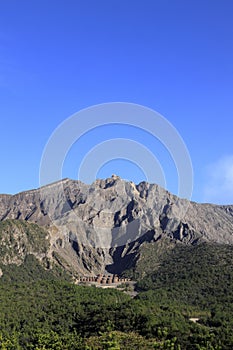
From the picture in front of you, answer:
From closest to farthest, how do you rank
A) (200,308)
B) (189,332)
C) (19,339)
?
(189,332)
(19,339)
(200,308)

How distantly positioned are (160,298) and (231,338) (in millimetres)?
87068

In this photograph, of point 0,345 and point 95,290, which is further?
point 95,290

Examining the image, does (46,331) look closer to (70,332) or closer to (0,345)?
(70,332)

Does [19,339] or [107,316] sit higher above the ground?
[107,316]

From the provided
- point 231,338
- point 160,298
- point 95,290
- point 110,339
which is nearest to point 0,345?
point 110,339

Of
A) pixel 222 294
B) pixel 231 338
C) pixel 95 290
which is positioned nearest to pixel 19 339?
pixel 231 338

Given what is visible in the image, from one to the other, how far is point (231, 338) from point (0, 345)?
5044cm

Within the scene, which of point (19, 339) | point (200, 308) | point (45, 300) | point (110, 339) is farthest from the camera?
point (200, 308)

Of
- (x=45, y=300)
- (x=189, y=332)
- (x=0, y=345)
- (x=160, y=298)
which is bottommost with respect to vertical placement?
(x=0, y=345)

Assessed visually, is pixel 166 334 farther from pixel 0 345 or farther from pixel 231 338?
pixel 0 345

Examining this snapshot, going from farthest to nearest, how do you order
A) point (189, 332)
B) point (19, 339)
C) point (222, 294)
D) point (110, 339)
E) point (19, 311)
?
1. point (222, 294)
2. point (19, 311)
3. point (19, 339)
4. point (189, 332)
5. point (110, 339)

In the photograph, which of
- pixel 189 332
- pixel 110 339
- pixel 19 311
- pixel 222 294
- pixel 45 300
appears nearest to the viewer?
pixel 110 339

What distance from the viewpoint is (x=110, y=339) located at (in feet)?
351

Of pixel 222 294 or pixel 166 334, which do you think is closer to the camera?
pixel 166 334
